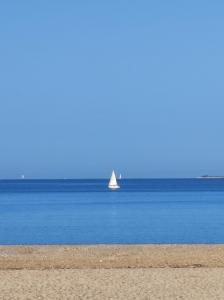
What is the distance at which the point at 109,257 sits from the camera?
29281 millimetres

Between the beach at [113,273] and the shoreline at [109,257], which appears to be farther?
the shoreline at [109,257]

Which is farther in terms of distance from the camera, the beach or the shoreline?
the shoreline

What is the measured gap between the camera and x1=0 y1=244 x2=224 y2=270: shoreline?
85.6 ft

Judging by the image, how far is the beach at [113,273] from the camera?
2008 cm

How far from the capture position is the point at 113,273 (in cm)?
2370

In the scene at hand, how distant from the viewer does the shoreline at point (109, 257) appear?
26094 millimetres

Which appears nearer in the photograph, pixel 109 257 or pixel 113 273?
pixel 113 273

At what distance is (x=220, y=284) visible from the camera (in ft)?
70.1

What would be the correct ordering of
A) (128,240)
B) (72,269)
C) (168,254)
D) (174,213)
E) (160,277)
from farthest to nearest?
1. (174,213)
2. (128,240)
3. (168,254)
4. (72,269)
5. (160,277)

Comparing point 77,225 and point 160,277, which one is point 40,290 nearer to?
point 160,277

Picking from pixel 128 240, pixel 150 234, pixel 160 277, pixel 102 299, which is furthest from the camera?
pixel 150 234

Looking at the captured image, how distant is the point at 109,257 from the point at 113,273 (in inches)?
220

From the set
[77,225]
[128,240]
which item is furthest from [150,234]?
[77,225]

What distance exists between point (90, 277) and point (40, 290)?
256cm
